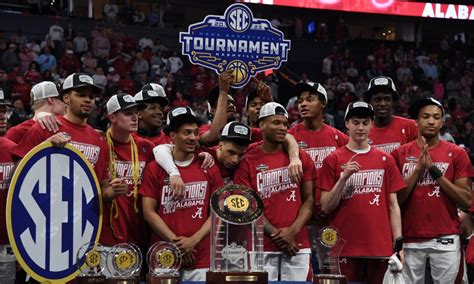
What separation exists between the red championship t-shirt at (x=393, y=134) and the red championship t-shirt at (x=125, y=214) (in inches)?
76.5

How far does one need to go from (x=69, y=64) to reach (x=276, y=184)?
12.3 meters

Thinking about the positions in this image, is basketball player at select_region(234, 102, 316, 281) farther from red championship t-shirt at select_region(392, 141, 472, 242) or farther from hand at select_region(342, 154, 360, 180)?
red championship t-shirt at select_region(392, 141, 472, 242)

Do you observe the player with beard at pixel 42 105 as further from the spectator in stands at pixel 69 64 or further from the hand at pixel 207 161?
the spectator in stands at pixel 69 64

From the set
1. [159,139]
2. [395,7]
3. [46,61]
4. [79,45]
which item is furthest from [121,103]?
[395,7]

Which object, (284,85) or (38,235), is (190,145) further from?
(284,85)

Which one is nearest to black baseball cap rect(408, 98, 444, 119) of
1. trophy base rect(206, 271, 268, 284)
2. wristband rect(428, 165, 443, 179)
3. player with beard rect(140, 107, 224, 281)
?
wristband rect(428, 165, 443, 179)

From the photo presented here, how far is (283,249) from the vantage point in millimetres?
6461

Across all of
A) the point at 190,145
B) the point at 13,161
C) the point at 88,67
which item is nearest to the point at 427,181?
the point at 190,145

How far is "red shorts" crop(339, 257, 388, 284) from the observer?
6488 millimetres

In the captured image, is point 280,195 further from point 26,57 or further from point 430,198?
point 26,57

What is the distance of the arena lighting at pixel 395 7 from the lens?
26.5 metres

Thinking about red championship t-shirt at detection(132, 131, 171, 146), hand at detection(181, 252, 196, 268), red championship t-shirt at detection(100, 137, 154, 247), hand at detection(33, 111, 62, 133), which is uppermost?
hand at detection(33, 111, 62, 133)

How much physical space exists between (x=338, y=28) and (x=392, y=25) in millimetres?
4389

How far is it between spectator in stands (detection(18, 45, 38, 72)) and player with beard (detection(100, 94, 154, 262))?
40.4 ft
